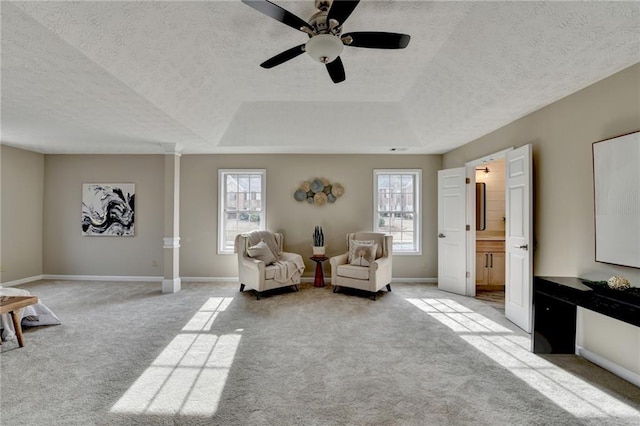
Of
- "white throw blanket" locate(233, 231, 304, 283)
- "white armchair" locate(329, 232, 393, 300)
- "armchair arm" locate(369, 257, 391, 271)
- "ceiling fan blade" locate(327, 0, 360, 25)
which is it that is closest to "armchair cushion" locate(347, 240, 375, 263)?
"white armchair" locate(329, 232, 393, 300)

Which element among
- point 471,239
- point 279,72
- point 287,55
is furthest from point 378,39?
point 471,239

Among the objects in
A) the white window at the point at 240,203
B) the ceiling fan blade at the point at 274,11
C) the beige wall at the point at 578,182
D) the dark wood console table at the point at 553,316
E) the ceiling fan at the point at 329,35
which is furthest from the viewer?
the white window at the point at 240,203

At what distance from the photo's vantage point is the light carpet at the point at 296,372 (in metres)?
1.85

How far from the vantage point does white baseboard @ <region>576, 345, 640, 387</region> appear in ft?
7.22

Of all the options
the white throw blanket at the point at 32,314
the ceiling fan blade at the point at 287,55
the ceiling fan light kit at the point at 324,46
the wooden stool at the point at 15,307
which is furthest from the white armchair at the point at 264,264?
the ceiling fan light kit at the point at 324,46

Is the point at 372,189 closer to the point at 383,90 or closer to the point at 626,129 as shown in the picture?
the point at 383,90

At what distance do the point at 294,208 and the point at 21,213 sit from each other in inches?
196

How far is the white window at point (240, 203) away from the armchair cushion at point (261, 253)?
35.6 inches

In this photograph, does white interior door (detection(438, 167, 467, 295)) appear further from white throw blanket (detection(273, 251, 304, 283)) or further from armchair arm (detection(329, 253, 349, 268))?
white throw blanket (detection(273, 251, 304, 283))

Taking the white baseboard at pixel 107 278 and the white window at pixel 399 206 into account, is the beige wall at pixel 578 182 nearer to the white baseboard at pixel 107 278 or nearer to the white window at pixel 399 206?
the white window at pixel 399 206

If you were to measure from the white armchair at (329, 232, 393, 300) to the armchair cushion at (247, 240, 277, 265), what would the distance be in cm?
102

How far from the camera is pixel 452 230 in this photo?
4.80 meters

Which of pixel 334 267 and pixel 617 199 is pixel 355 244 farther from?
pixel 617 199

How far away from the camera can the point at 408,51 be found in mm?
2863
